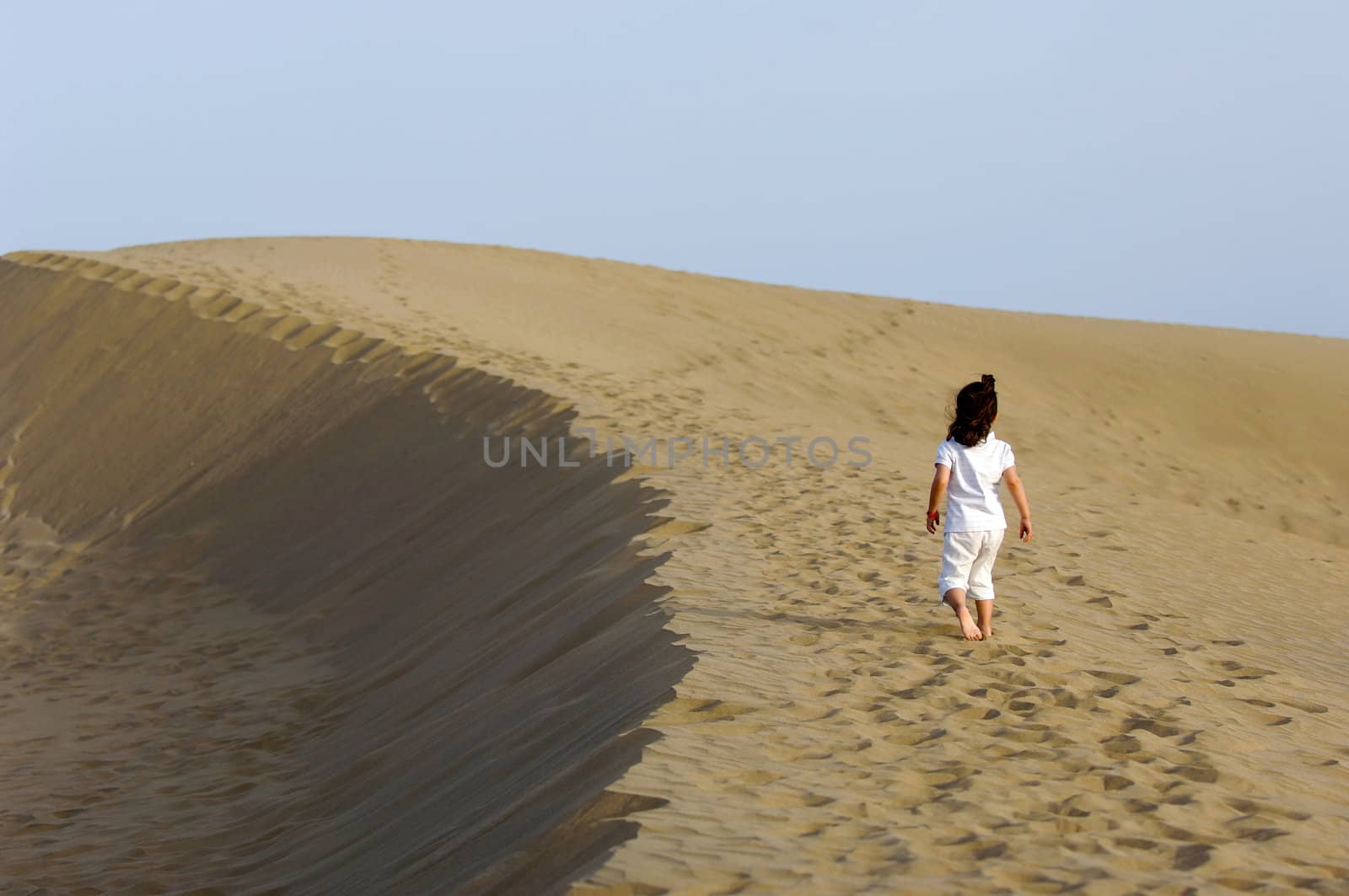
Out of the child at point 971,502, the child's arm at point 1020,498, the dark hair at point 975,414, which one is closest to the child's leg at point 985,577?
the child at point 971,502

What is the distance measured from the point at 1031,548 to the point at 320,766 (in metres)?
4.40

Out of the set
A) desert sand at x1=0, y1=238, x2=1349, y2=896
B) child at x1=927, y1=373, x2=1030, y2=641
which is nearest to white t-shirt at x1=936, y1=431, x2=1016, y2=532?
child at x1=927, y1=373, x2=1030, y2=641

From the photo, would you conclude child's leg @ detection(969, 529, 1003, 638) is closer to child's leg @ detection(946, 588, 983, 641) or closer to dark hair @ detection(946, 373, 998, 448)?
child's leg @ detection(946, 588, 983, 641)

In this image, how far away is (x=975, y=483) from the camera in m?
5.46

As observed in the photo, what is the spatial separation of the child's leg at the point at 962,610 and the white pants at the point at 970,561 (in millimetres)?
23

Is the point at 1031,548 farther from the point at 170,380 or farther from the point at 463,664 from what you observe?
the point at 170,380

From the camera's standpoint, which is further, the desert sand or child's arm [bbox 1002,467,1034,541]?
child's arm [bbox 1002,467,1034,541]

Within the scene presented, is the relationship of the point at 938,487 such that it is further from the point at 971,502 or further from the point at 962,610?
the point at 962,610

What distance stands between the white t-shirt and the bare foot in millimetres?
372

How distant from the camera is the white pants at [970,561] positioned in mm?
5445

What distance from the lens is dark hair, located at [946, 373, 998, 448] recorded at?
214 inches

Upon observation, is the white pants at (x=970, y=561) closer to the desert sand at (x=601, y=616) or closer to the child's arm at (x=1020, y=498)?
the child's arm at (x=1020, y=498)

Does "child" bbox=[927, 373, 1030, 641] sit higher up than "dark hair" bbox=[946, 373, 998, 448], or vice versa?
"dark hair" bbox=[946, 373, 998, 448]

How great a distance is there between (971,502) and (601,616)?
181cm
